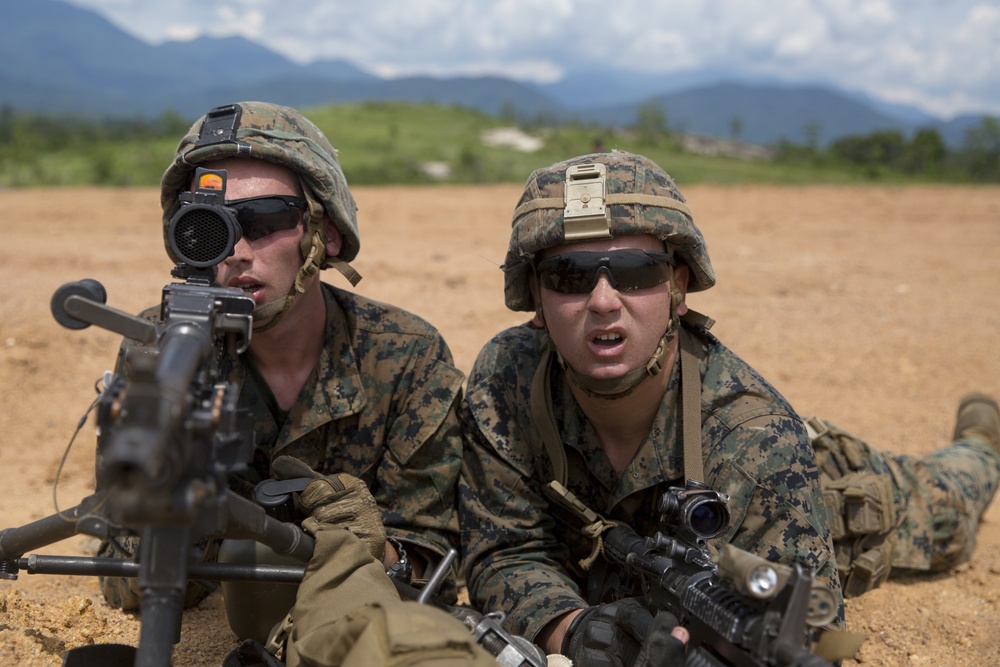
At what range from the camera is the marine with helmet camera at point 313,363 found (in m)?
3.54

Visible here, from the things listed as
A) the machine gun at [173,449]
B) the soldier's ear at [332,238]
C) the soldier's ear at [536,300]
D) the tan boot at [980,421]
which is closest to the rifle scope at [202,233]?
the machine gun at [173,449]

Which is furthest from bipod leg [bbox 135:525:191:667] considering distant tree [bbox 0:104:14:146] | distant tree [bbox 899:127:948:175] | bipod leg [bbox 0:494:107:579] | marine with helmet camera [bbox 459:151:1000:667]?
distant tree [bbox 0:104:14:146]

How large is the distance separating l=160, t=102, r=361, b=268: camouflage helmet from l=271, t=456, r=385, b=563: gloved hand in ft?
3.15

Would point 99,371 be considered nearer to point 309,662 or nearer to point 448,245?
point 309,662

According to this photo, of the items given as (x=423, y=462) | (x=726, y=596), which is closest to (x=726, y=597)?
(x=726, y=596)

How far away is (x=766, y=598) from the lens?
7.13 feet

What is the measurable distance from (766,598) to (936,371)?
6405 millimetres

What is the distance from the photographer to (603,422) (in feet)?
12.1

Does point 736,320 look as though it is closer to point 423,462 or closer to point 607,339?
point 423,462

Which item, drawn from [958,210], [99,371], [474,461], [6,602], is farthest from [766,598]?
[958,210]

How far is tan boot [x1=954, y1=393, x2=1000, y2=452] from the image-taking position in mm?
5941

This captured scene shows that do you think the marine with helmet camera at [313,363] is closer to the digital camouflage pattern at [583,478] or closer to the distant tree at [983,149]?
the digital camouflage pattern at [583,478]

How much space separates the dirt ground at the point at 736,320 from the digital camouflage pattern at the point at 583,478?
3.34 feet

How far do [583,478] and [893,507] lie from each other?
1.72m
